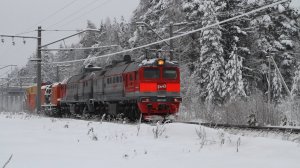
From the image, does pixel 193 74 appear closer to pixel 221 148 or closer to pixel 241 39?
pixel 241 39

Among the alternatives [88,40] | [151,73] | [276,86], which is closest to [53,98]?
[276,86]

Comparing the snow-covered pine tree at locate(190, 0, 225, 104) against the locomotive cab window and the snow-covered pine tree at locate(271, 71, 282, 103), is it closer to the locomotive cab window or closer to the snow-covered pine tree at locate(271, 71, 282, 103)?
the snow-covered pine tree at locate(271, 71, 282, 103)

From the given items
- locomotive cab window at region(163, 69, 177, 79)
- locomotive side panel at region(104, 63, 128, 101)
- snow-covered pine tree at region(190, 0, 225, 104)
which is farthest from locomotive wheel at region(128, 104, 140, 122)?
snow-covered pine tree at region(190, 0, 225, 104)

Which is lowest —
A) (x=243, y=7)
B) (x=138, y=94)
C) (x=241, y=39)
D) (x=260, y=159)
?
(x=260, y=159)

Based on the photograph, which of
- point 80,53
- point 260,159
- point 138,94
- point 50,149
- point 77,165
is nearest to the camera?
point 77,165

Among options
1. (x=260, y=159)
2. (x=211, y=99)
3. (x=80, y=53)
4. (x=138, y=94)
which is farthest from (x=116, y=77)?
(x=80, y=53)

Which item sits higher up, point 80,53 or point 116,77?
point 80,53

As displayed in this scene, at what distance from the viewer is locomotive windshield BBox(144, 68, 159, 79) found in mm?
21234

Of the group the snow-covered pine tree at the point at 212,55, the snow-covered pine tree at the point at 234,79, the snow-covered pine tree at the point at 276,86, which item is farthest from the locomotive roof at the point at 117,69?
the snow-covered pine tree at the point at 276,86

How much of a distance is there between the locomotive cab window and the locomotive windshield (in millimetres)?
423

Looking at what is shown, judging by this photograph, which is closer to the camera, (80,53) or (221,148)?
(221,148)

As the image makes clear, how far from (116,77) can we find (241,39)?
57.4 ft

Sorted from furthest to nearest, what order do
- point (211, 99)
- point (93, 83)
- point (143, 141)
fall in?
1. point (211, 99)
2. point (93, 83)
3. point (143, 141)

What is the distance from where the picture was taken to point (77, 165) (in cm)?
748
